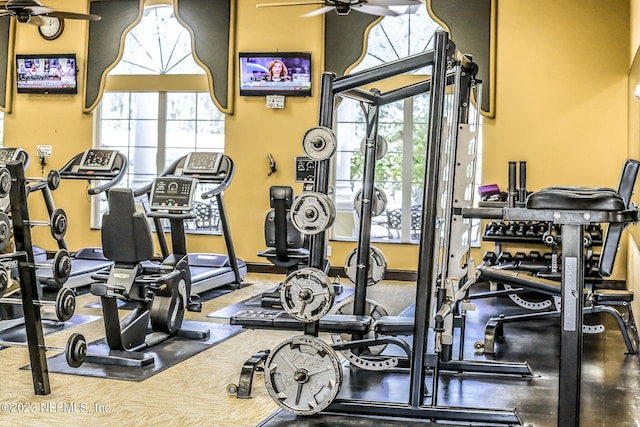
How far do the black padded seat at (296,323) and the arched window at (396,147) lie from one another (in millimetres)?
4550

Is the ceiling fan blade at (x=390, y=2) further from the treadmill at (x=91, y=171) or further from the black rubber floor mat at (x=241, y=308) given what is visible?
the treadmill at (x=91, y=171)

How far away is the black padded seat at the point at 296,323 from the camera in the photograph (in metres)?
3.65

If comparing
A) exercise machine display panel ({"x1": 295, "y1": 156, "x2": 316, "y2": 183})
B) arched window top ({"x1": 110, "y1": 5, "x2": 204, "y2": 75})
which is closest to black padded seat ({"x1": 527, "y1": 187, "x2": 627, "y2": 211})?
exercise machine display panel ({"x1": 295, "y1": 156, "x2": 316, "y2": 183})

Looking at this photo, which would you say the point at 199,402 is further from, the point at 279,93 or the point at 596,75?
the point at 596,75

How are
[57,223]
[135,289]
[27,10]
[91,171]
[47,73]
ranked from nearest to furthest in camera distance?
[57,223], [135,289], [27,10], [91,171], [47,73]

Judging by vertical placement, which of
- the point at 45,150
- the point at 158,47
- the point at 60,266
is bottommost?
the point at 60,266

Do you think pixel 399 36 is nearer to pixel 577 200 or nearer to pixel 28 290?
pixel 28 290

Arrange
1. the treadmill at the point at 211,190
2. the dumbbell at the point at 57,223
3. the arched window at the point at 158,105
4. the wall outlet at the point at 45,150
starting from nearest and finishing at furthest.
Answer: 1. the dumbbell at the point at 57,223
2. the treadmill at the point at 211,190
3. the arched window at the point at 158,105
4. the wall outlet at the point at 45,150

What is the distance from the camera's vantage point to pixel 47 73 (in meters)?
9.05

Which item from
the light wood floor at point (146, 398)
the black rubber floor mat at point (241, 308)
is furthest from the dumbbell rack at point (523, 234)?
the light wood floor at point (146, 398)

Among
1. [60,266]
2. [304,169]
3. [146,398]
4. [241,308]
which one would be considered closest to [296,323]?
[146,398]

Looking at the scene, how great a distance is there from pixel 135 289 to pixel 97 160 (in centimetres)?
287

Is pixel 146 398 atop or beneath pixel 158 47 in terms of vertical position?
beneath

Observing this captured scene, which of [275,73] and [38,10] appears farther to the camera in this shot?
[275,73]
